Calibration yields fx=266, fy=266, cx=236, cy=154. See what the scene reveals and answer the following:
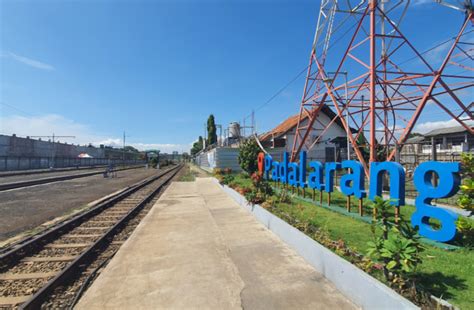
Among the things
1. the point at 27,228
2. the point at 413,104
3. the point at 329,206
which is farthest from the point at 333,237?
the point at 413,104

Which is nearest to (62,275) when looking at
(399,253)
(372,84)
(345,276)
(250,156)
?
(345,276)

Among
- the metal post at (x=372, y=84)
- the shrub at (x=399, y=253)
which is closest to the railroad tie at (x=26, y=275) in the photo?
the shrub at (x=399, y=253)

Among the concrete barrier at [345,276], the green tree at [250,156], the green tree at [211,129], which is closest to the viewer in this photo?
the concrete barrier at [345,276]

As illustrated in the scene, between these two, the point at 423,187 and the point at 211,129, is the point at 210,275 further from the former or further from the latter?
the point at 211,129

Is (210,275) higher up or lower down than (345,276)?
lower down

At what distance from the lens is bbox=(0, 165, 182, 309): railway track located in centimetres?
437

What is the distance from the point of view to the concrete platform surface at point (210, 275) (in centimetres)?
385

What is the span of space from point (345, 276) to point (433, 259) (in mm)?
1744

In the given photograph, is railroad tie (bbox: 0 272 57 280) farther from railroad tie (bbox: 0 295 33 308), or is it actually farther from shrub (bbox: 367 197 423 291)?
shrub (bbox: 367 197 423 291)

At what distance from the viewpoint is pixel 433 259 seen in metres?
4.43

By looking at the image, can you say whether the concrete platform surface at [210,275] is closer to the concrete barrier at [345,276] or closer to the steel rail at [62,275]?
the concrete barrier at [345,276]

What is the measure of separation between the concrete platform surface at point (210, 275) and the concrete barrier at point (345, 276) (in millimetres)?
130

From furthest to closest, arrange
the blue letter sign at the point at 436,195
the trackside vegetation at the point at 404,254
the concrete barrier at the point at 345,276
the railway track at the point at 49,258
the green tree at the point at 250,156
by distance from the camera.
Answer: the green tree at the point at 250,156, the blue letter sign at the point at 436,195, the railway track at the point at 49,258, the trackside vegetation at the point at 404,254, the concrete barrier at the point at 345,276

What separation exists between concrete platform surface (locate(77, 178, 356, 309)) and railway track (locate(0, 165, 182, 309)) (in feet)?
2.28
